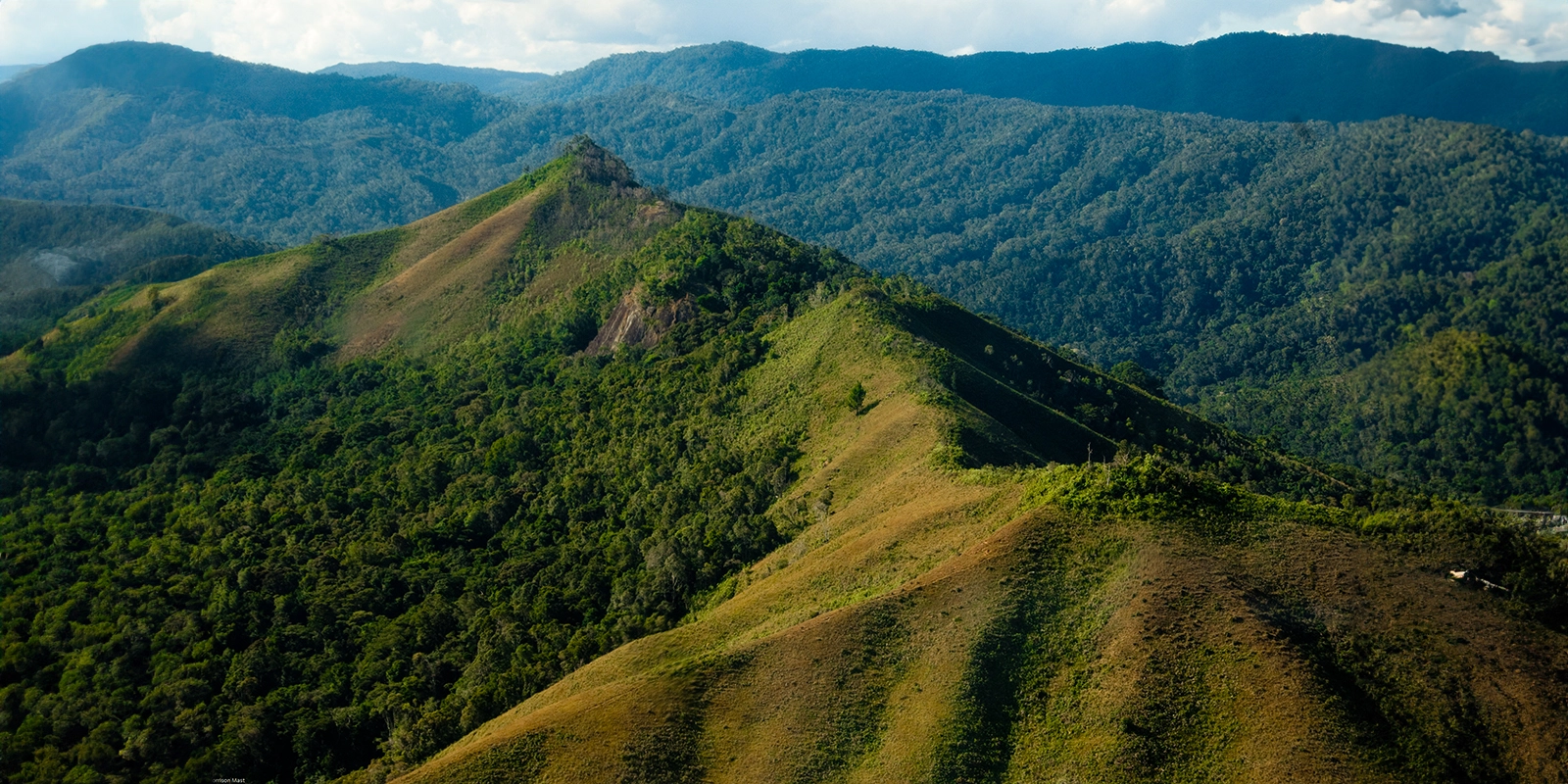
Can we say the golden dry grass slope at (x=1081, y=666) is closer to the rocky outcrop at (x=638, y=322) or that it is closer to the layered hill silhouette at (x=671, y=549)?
the layered hill silhouette at (x=671, y=549)

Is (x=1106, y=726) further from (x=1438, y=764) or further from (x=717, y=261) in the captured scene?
(x=717, y=261)

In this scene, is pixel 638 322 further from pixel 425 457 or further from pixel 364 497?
pixel 364 497

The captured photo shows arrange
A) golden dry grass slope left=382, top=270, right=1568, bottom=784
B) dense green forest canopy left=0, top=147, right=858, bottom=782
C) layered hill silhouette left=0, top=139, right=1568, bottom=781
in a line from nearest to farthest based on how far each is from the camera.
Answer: golden dry grass slope left=382, top=270, right=1568, bottom=784 < layered hill silhouette left=0, top=139, right=1568, bottom=781 < dense green forest canopy left=0, top=147, right=858, bottom=782

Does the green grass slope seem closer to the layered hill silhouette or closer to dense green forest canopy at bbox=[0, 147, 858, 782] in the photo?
dense green forest canopy at bbox=[0, 147, 858, 782]

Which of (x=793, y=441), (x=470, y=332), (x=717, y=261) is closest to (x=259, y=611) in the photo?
(x=793, y=441)

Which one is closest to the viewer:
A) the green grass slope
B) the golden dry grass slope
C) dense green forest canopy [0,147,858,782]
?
the golden dry grass slope

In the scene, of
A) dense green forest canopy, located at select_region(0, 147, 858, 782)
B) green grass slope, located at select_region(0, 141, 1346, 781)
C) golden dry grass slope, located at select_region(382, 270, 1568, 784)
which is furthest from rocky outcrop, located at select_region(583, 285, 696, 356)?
golden dry grass slope, located at select_region(382, 270, 1568, 784)

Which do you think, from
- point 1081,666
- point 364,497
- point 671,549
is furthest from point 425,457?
point 1081,666
